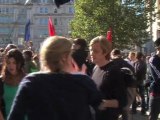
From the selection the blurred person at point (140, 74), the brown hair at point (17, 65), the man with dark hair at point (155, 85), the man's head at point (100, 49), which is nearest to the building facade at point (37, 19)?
the blurred person at point (140, 74)

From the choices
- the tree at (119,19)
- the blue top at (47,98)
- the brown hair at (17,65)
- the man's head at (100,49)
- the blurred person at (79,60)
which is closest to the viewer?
the blue top at (47,98)

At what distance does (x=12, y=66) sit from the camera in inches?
238

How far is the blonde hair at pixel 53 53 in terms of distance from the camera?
3.79 meters

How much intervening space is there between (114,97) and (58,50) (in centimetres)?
166

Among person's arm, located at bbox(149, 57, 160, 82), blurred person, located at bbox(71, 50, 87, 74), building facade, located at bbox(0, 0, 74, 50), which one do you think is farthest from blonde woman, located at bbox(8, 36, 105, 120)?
building facade, located at bbox(0, 0, 74, 50)

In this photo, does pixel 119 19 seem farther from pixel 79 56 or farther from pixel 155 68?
pixel 79 56

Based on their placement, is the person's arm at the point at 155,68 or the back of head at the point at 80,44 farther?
the person's arm at the point at 155,68

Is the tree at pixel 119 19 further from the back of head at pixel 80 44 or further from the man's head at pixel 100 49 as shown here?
the man's head at pixel 100 49

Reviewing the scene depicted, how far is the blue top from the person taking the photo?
3.78 m

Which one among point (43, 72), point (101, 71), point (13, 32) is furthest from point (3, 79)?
point (13, 32)

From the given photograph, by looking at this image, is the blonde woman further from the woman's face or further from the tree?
the tree

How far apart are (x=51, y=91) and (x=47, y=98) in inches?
2.2

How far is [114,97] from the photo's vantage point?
5328mm

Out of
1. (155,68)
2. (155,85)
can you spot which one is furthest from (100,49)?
(155,85)
